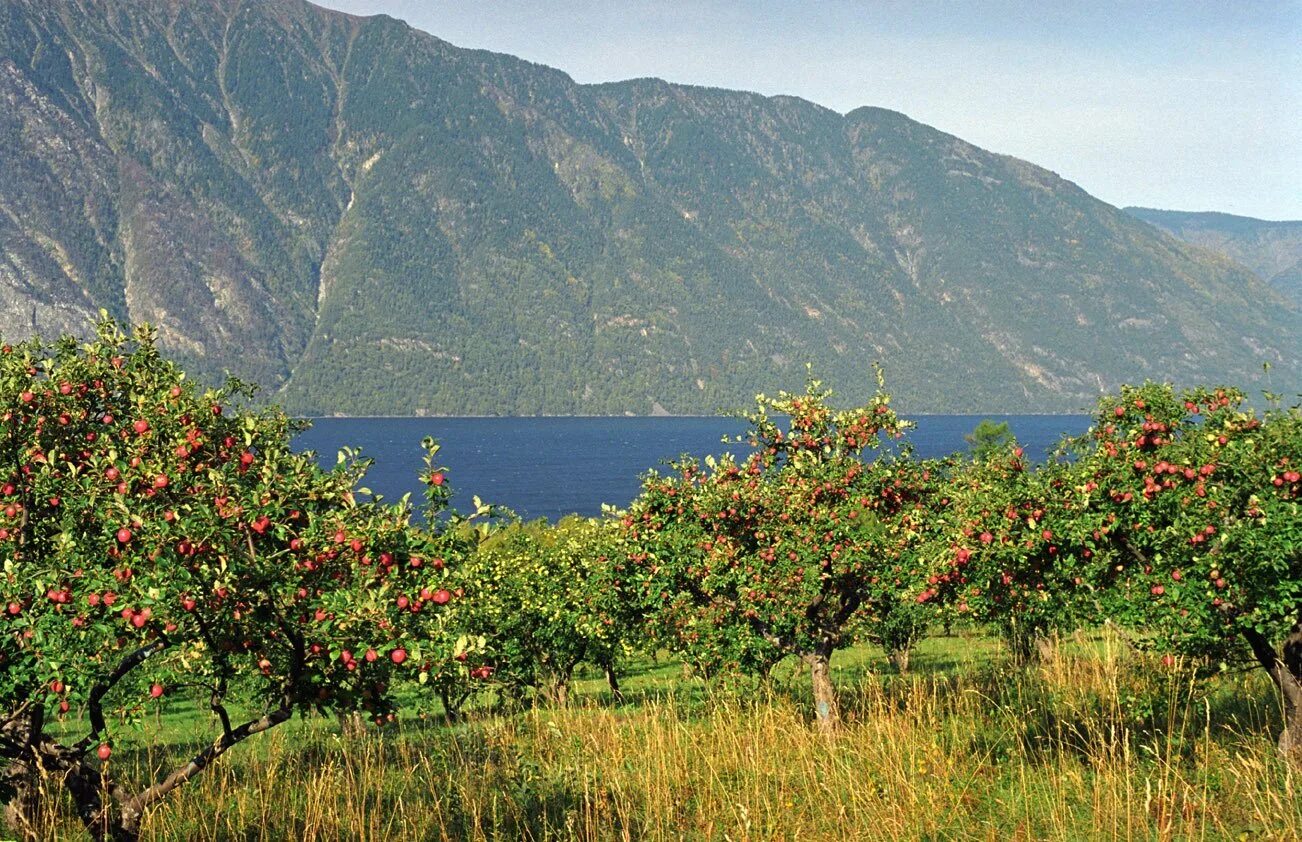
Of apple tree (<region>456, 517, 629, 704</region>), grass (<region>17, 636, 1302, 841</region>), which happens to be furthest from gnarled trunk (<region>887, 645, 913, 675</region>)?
grass (<region>17, 636, 1302, 841</region>)

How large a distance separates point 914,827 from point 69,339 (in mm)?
10594

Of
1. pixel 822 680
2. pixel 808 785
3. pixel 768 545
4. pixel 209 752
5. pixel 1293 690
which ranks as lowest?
pixel 822 680

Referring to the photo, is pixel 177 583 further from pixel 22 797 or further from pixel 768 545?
pixel 768 545

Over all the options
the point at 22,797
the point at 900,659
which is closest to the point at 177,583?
the point at 22,797

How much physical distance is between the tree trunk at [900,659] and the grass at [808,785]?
1723 centimetres

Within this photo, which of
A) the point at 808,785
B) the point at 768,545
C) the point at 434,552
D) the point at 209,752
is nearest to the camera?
the point at 434,552

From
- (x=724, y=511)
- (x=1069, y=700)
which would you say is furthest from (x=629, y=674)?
(x=1069, y=700)

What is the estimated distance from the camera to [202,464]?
10.2m

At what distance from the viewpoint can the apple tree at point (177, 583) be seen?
8.14 meters

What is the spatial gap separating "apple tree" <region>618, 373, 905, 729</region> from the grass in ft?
8.17

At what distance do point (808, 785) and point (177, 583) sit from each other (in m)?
7.42

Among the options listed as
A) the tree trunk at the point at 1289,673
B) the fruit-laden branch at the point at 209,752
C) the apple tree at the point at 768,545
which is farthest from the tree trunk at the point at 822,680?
the fruit-laden branch at the point at 209,752

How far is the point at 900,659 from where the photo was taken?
36.4 meters

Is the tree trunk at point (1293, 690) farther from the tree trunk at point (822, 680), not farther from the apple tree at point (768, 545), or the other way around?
the apple tree at point (768, 545)
